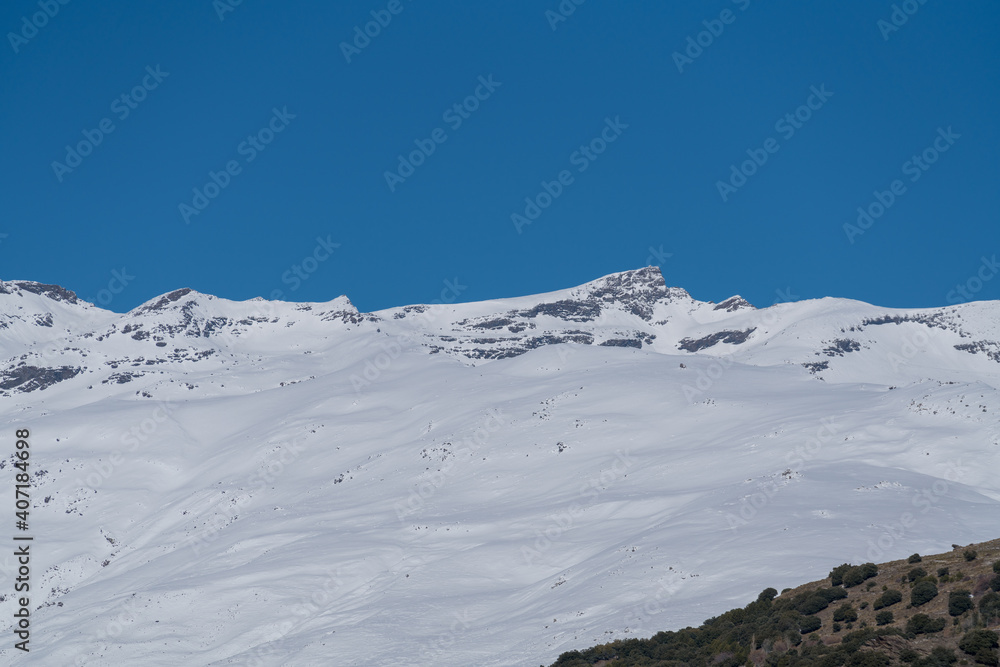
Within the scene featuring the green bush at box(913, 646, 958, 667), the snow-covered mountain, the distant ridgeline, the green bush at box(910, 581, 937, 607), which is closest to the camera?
the green bush at box(913, 646, 958, 667)

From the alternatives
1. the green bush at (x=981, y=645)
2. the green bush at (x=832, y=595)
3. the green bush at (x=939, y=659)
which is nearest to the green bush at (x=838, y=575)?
the green bush at (x=832, y=595)

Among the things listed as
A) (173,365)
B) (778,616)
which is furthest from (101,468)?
(778,616)

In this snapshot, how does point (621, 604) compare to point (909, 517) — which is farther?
point (909, 517)

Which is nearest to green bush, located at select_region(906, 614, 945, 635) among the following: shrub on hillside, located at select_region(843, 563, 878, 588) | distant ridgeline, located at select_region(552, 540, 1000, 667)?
distant ridgeline, located at select_region(552, 540, 1000, 667)

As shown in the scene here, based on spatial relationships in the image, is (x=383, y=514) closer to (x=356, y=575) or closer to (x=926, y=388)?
(x=356, y=575)

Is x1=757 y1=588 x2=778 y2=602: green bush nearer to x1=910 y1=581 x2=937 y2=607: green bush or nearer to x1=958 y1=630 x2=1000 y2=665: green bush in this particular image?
x1=910 y1=581 x2=937 y2=607: green bush

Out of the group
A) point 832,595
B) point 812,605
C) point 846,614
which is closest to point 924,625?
point 846,614
